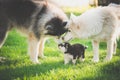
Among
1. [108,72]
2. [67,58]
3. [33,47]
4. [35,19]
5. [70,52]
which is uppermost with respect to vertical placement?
[35,19]

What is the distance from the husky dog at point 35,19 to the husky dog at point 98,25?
0.28m

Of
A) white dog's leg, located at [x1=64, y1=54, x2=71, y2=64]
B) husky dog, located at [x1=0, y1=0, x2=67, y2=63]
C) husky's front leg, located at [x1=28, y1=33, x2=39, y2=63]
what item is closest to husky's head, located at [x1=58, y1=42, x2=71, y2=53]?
white dog's leg, located at [x1=64, y1=54, x2=71, y2=64]

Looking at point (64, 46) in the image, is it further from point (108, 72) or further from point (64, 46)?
point (108, 72)

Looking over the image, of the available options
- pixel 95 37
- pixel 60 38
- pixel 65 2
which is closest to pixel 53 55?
pixel 60 38

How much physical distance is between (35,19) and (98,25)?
1.32m

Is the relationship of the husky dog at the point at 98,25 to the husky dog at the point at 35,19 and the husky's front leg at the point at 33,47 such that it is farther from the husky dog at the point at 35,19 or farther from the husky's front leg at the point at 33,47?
the husky's front leg at the point at 33,47

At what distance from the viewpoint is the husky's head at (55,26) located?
6596 mm

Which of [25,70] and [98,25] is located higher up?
[98,25]

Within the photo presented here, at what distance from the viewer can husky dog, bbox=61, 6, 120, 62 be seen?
655 centimetres

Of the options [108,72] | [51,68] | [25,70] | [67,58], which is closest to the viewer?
[108,72]

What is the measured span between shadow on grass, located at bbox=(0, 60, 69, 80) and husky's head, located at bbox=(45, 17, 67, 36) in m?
0.67

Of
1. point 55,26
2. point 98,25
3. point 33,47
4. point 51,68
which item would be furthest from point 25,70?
point 98,25

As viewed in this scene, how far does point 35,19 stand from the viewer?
6648 millimetres

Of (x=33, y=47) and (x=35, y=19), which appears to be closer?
(x=35, y=19)
